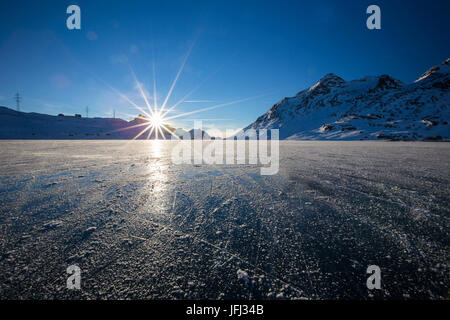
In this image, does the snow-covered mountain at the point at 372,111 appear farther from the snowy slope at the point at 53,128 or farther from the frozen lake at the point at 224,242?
the snowy slope at the point at 53,128

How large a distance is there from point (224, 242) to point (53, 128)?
61161mm

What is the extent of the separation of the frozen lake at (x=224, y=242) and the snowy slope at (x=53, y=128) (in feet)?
148

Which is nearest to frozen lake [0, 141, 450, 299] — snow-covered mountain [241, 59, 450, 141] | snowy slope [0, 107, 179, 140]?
snowy slope [0, 107, 179, 140]

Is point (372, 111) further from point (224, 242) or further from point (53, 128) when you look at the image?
point (53, 128)

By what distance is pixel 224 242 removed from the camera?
1.46m

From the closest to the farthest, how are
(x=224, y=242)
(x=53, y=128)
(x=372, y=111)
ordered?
1. (x=224, y=242)
2. (x=53, y=128)
3. (x=372, y=111)

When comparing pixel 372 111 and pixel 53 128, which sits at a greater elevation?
pixel 372 111

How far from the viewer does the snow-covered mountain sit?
43188 mm

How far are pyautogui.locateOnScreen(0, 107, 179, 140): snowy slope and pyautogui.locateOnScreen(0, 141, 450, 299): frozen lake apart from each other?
148 feet

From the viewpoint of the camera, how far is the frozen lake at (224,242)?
3.32 feet

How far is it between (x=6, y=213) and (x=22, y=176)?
245cm

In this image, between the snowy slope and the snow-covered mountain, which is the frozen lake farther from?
Answer: the snow-covered mountain

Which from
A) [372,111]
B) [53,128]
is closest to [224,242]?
[53,128]

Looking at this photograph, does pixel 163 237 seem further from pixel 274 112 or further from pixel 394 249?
pixel 274 112
